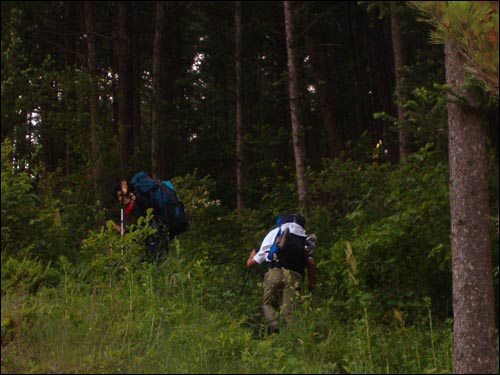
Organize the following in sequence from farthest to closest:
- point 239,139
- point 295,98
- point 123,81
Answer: point 123,81 < point 239,139 < point 295,98

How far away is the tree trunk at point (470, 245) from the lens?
6859 mm

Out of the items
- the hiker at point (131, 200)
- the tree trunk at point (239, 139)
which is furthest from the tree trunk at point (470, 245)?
the tree trunk at point (239, 139)

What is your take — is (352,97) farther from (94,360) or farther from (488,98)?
(94,360)

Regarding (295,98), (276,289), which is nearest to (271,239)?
(276,289)

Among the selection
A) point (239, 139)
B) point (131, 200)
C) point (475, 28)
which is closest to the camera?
point (475, 28)

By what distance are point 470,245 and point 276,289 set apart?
2.81 meters

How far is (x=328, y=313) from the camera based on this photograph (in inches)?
345

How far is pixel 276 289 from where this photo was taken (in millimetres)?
9133

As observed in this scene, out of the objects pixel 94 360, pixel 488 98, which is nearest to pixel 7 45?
pixel 94 360

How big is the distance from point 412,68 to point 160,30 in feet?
24.8

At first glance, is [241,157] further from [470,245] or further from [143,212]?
[470,245]

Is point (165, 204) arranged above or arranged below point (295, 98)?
below

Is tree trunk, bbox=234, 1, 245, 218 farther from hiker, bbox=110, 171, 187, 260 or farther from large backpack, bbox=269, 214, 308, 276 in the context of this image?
large backpack, bbox=269, 214, 308, 276

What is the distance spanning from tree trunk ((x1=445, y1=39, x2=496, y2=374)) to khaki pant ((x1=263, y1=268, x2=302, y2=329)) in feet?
7.23
